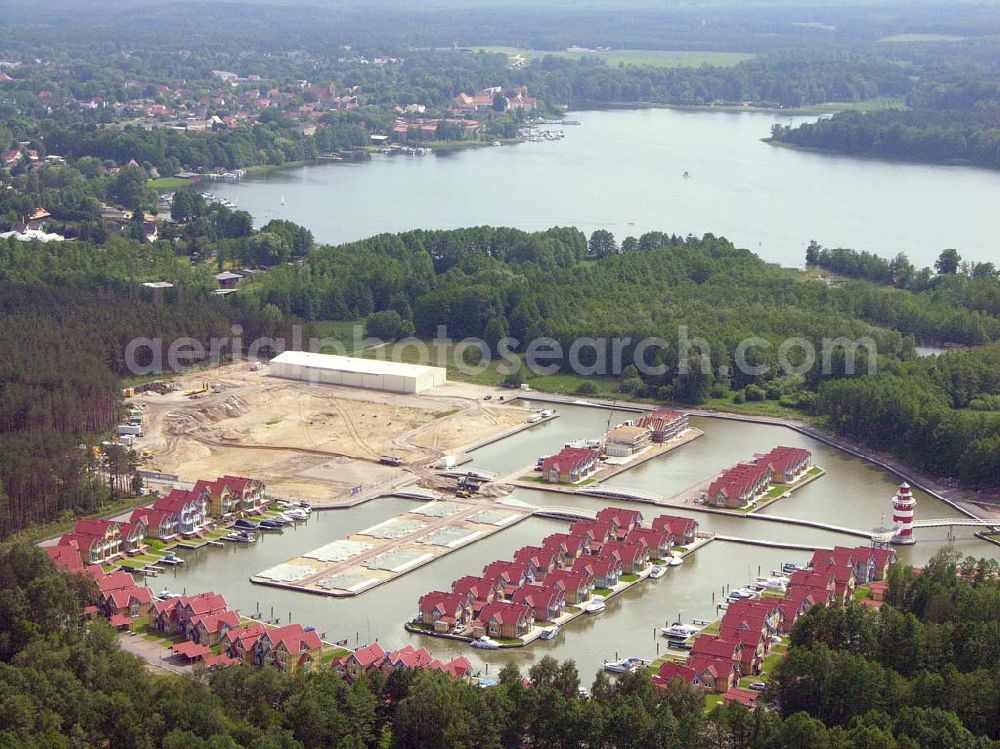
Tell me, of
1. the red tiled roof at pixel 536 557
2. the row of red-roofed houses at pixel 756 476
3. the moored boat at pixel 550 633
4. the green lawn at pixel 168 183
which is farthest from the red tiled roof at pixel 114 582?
the green lawn at pixel 168 183

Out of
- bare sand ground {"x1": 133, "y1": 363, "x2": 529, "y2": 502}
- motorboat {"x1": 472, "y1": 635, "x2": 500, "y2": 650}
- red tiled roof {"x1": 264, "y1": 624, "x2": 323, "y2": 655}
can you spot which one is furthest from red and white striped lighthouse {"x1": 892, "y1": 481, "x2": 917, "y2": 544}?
red tiled roof {"x1": 264, "y1": 624, "x2": 323, "y2": 655}

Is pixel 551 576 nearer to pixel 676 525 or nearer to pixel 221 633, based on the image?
pixel 676 525

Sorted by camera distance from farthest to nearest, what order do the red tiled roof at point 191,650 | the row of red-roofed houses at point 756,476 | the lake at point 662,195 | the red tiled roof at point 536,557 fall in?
1. the lake at point 662,195
2. the row of red-roofed houses at point 756,476
3. the red tiled roof at point 536,557
4. the red tiled roof at point 191,650

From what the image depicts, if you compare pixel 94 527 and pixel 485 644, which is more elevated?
pixel 94 527

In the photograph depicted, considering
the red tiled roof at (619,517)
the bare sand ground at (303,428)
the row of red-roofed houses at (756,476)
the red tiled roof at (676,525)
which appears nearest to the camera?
the red tiled roof at (676,525)

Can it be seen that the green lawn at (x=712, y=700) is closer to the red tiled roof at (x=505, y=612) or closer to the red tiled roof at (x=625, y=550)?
the red tiled roof at (x=505, y=612)

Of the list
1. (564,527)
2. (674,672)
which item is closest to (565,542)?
(564,527)

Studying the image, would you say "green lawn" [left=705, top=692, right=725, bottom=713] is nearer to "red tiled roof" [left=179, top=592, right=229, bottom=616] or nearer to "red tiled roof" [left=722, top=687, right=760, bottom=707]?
"red tiled roof" [left=722, top=687, right=760, bottom=707]
